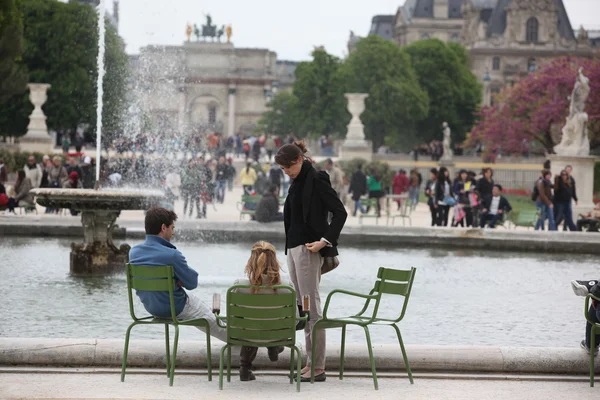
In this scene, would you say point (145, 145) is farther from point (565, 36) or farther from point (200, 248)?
point (565, 36)

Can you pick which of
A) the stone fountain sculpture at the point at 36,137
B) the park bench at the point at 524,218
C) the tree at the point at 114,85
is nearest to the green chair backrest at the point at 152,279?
the park bench at the point at 524,218

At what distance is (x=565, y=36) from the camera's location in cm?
11188

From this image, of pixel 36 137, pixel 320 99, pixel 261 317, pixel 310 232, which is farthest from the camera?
pixel 320 99

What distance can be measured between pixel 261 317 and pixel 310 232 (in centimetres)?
78

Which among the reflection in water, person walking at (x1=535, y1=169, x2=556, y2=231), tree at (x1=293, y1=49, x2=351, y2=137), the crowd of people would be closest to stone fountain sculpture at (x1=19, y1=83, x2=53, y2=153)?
the crowd of people

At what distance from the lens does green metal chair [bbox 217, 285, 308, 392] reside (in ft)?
26.9

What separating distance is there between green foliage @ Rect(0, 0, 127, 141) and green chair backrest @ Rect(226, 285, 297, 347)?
166 feet

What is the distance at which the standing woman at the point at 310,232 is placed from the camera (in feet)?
28.5

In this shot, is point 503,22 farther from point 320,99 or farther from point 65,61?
point 65,61

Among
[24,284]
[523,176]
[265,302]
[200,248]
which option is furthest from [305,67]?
[265,302]

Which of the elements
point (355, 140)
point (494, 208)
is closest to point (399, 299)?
point (494, 208)

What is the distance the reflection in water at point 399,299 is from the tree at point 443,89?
58.8m

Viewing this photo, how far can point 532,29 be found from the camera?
11025 centimetres

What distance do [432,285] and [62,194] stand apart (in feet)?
14.2
